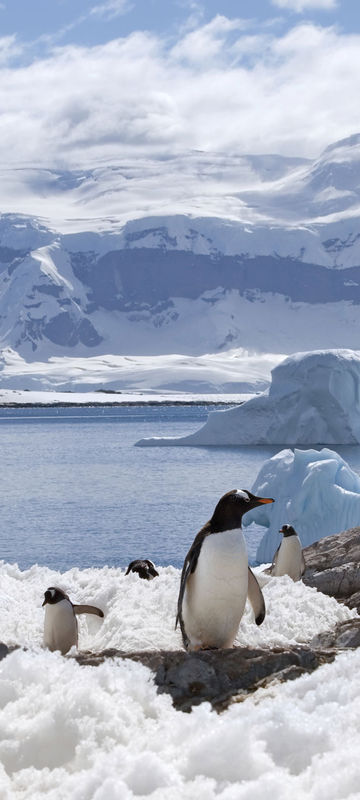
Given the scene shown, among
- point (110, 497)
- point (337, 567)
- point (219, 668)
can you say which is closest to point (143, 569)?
point (337, 567)

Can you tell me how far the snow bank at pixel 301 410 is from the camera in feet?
143

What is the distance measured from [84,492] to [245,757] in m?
31.5

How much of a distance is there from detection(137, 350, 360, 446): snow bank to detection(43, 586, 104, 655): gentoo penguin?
37.7 meters

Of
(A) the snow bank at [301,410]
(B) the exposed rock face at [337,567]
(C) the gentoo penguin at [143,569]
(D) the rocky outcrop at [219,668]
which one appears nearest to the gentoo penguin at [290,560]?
(B) the exposed rock face at [337,567]

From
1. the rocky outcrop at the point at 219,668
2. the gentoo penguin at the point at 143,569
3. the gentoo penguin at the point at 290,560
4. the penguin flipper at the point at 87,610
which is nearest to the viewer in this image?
the rocky outcrop at the point at 219,668

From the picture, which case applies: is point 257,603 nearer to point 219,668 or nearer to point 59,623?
point 219,668

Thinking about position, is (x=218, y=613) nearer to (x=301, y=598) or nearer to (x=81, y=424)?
(x=301, y=598)

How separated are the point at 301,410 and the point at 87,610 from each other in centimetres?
4114

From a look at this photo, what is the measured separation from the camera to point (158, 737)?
163 inches

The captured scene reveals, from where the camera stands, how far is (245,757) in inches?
151

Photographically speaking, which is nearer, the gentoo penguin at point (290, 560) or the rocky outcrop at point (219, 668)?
the rocky outcrop at point (219, 668)

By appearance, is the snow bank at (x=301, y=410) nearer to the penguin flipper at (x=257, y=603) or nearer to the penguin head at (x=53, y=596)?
the penguin flipper at (x=257, y=603)

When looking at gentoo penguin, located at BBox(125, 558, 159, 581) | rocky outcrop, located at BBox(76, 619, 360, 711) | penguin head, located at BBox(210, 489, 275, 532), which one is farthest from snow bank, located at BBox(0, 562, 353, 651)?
gentoo penguin, located at BBox(125, 558, 159, 581)

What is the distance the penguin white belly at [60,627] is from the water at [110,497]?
596 inches
